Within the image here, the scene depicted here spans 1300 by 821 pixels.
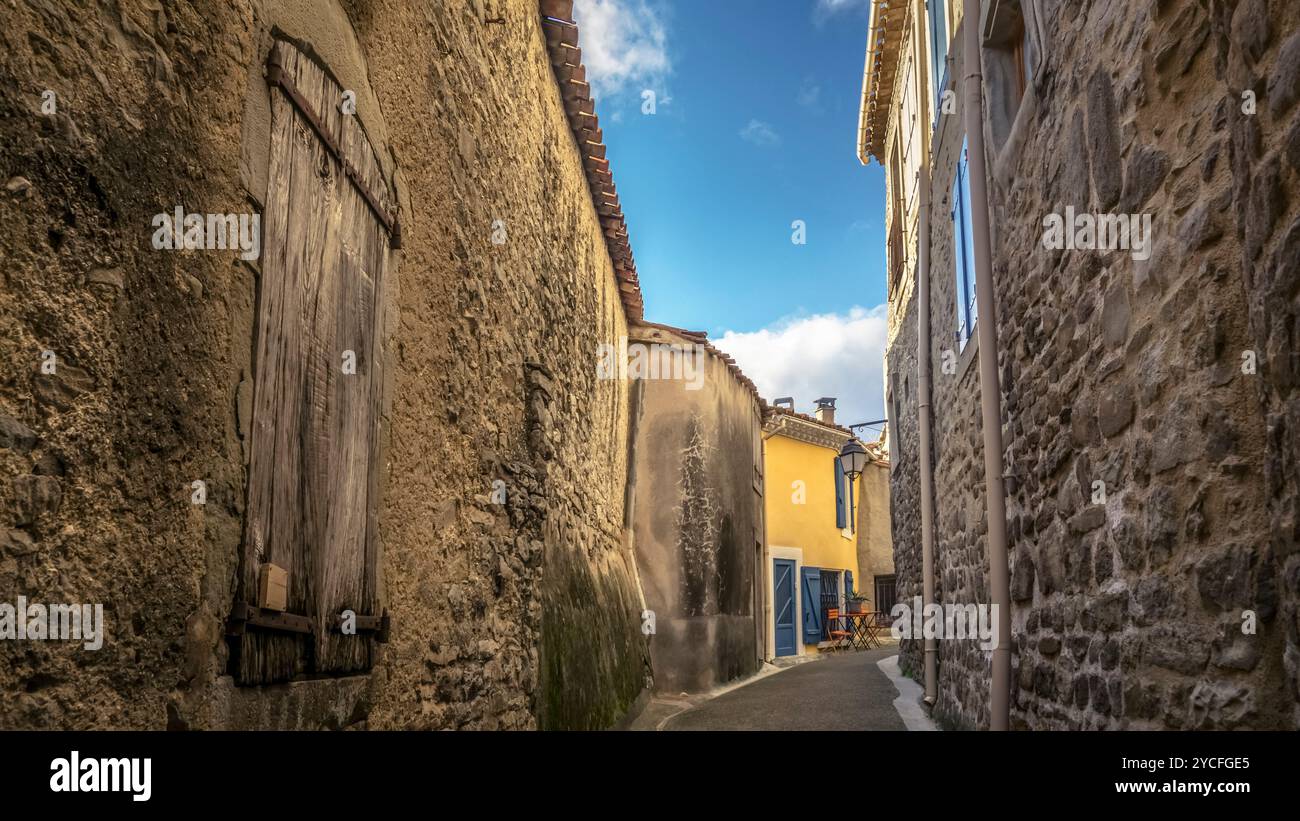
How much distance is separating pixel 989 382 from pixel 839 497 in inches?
671

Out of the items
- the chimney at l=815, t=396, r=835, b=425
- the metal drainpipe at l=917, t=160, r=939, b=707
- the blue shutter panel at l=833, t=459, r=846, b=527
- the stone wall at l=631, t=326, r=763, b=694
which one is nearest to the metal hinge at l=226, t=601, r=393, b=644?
the metal drainpipe at l=917, t=160, r=939, b=707

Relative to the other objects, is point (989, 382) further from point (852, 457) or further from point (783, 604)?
point (783, 604)

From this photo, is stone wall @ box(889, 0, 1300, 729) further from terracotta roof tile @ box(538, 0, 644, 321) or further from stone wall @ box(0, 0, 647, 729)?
terracotta roof tile @ box(538, 0, 644, 321)

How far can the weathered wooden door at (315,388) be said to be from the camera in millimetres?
2717

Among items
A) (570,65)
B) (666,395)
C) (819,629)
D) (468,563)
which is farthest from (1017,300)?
(819,629)

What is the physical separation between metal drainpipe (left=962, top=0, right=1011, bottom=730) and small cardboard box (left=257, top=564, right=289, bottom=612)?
A: 11.7ft

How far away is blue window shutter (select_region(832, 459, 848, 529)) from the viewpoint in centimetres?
2158

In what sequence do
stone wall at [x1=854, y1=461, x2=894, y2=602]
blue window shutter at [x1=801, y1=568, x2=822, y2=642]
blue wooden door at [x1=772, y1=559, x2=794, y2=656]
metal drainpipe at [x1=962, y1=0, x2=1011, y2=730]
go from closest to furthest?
metal drainpipe at [x1=962, y1=0, x2=1011, y2=730] < blue wooden door at [x1=772, y1=559, x2=794, y2=656] < blue window shutter at [x1=801, y1=568, x2=822, y2=642] < stone wall at [x1=854, y1=461, x2=894, y2=602]

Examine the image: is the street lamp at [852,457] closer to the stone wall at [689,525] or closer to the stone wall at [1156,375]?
the stone wall at [689,525]

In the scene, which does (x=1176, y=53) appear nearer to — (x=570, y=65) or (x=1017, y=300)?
(x=1017, y=300)

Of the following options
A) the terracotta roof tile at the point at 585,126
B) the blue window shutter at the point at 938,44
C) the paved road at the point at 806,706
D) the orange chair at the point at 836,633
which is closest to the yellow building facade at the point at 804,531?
the orange chair at the point at 836,633

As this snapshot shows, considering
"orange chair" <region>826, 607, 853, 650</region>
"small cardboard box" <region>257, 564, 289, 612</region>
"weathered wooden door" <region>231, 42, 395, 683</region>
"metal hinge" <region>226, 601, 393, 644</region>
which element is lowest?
"orange chair" <region>826, 607, 853, 650</region>
